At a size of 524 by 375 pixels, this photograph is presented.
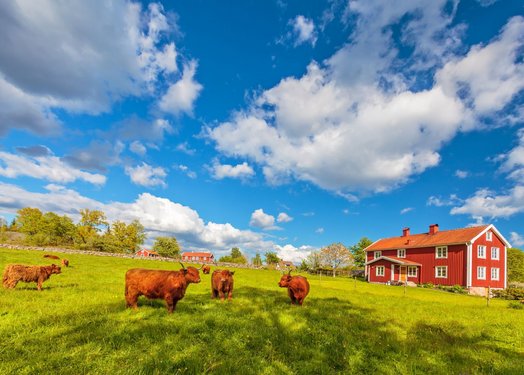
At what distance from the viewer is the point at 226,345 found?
6535mm

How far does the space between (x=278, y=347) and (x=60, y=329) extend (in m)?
5.28

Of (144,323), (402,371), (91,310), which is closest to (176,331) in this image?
(144,323)

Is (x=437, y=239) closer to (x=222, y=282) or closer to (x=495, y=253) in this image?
(x=495, y=253)

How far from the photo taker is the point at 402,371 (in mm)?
5980

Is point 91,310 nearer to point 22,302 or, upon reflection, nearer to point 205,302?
point 22,302

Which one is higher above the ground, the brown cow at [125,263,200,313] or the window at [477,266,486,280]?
the brown cow at [125,263,200,313]

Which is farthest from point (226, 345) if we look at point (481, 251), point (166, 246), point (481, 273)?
point (166, 246)

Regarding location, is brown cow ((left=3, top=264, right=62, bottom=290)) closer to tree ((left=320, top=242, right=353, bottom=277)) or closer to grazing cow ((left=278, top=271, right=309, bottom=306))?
grazing cow ((left=278, top=271, right=309, bottom=306))

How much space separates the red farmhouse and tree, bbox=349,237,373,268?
27.7m

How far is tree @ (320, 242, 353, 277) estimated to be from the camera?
70.1 meters

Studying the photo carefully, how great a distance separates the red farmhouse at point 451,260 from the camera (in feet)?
121

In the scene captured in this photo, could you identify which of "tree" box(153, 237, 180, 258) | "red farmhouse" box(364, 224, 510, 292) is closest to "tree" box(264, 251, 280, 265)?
"tree" box(153, 237, 180, 258)

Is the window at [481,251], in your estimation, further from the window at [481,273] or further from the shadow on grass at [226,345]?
the shadow on grass at [226,345]

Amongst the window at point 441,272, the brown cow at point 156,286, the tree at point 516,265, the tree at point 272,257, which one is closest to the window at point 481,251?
the window at point 441,272
